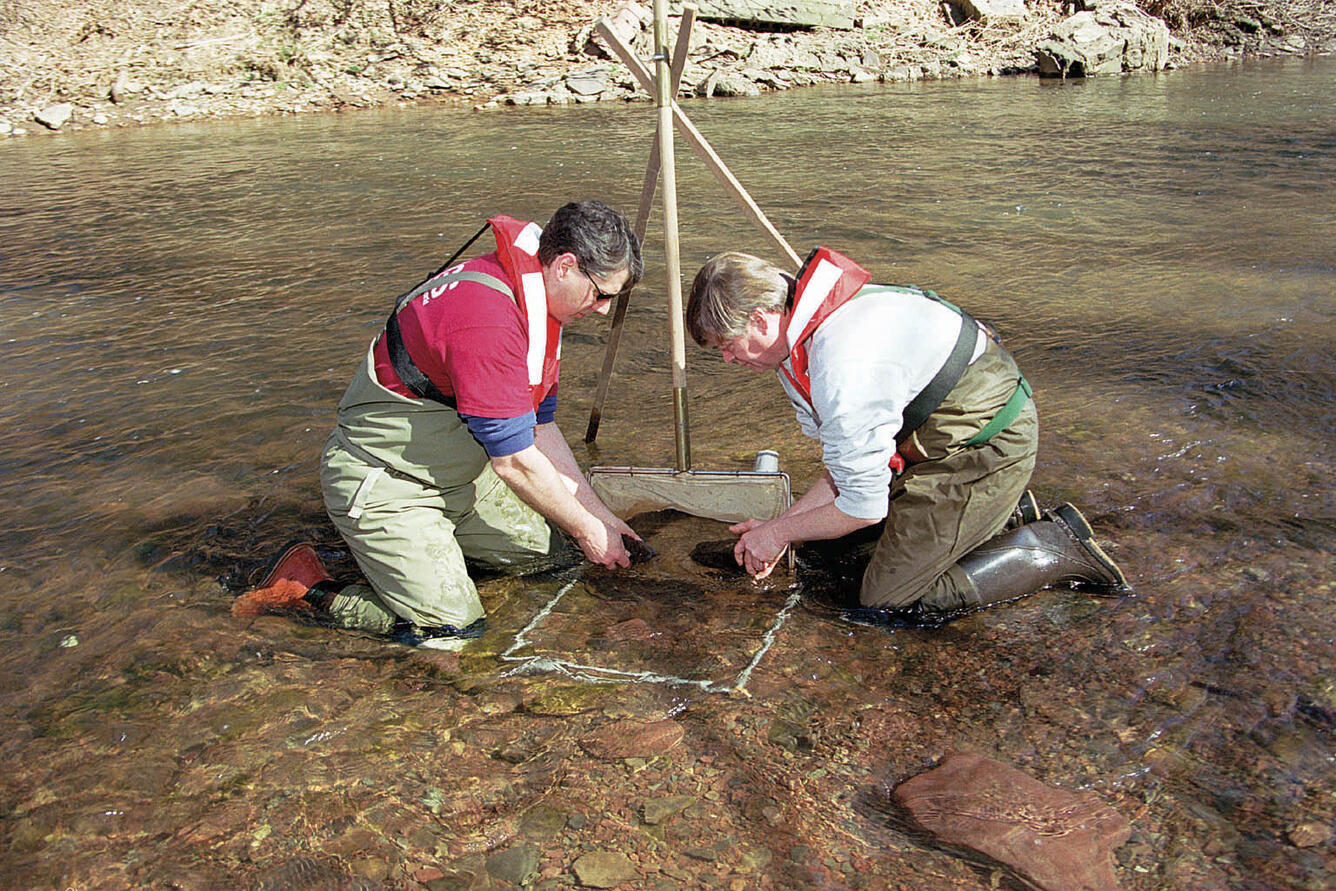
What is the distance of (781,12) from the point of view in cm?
2273

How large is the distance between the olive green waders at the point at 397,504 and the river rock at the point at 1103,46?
21.9m

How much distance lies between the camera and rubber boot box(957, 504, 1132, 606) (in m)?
3.52

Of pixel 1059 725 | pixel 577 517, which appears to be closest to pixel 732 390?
pixel 577 517

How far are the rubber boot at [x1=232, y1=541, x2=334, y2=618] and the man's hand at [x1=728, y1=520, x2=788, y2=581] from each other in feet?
5.41

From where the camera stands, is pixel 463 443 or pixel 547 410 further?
pixel 547 410

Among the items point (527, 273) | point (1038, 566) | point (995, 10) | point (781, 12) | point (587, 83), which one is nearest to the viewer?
point (527, 273)

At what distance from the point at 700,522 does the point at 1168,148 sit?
10.8 m

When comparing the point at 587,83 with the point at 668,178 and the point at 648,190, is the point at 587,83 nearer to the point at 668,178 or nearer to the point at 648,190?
the point at 648,190

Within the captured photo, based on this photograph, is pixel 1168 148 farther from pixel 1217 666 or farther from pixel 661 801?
pixel 661 801

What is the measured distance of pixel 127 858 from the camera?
248cm

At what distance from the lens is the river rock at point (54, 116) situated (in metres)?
17.8

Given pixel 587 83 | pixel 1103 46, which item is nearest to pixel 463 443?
pixel 587 83

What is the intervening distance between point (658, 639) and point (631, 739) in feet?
1.94

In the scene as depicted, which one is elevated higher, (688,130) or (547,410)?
(688,130)
